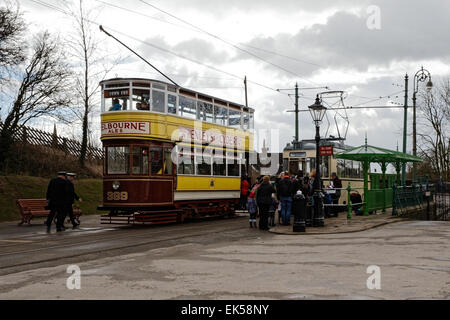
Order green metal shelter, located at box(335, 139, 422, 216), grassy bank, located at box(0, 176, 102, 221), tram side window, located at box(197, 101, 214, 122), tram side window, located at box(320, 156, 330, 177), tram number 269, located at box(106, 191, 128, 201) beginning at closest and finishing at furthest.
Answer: tram number 269, located at box(106, 191, 128, 201)
green metal shelter, located at box(335, 139, 422, 216)
tram side window, located at box(197, 101, 214, 122)
grassy bank, located at box(0, 176, 102, 221)
tram side window, located at box(320, 156, 330, 177)

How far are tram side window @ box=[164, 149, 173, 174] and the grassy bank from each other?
7.70 meters

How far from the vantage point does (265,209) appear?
55.6ft

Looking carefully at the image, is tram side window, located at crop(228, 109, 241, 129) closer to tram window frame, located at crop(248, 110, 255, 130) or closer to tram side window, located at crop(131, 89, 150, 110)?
tram window frame, located at crop(248, 110, 255, 130)

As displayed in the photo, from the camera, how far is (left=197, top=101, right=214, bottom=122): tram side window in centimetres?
2077

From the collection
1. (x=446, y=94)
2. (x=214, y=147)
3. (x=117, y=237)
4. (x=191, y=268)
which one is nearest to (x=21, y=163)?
(x=214, y=147)

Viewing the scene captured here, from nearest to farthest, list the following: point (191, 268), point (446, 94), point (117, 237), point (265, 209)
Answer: point (191, 268) < point (117, 237) < point (265, 209) < point (446, 94)

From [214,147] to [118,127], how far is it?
439 cm

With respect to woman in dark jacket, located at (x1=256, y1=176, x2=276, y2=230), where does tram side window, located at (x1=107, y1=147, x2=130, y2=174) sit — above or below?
above

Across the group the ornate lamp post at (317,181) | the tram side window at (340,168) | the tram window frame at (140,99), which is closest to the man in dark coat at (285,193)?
the ornate lamp post at (317,181)

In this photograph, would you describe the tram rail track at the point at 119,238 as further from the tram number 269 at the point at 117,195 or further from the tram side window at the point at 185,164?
the tram side window at the point at 185,164

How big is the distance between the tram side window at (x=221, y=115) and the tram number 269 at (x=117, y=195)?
5.26 metres

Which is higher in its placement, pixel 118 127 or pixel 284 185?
pixel 118 127

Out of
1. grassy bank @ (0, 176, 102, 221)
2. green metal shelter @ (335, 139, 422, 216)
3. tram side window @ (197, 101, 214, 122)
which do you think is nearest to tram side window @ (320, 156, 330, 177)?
green metal shelter @ (335, 139, 422, 216)
